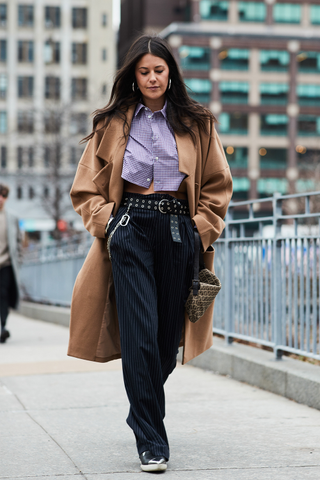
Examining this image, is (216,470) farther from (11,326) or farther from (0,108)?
(0,108)

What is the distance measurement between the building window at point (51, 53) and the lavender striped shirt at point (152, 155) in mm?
66483

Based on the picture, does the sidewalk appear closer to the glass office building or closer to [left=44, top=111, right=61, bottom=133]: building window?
[left=44, top=111, right=61, bottom=133]: building window

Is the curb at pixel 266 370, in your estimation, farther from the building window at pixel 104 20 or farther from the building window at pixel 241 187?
the building window at pixel 104 20

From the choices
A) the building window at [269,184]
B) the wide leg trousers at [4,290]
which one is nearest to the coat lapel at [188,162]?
the wide leg trousers at [4,290]

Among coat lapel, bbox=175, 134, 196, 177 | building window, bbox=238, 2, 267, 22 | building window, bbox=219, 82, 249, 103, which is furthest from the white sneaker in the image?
building window, bbox=238, 2, 267, 22

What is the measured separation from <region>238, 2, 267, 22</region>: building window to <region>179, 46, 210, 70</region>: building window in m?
5.36

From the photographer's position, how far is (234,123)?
66375 millimetres

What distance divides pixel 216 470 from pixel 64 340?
650cm

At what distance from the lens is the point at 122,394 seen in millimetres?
5469

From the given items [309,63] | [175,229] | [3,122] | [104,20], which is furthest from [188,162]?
[104,20]

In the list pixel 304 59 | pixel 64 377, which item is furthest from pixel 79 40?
pixel 64 377

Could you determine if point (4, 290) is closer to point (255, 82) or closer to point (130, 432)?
point (130, 432)

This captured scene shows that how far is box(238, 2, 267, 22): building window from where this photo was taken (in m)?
67.6

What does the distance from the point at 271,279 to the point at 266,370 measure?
709 mm
